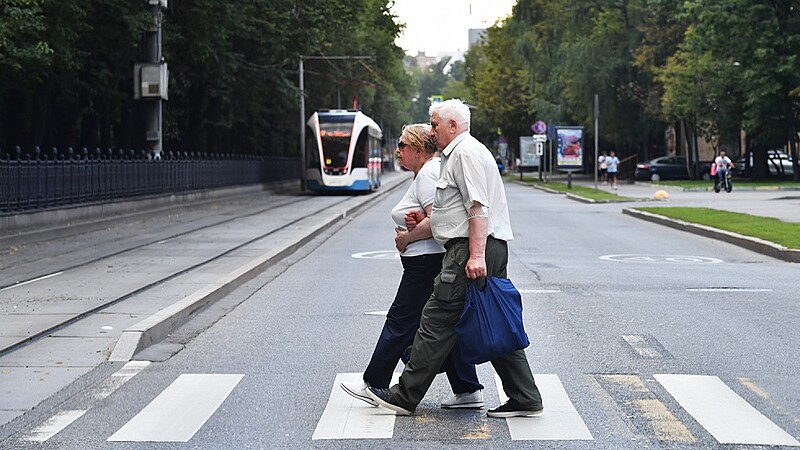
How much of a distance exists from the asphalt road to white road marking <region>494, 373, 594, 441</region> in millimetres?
16

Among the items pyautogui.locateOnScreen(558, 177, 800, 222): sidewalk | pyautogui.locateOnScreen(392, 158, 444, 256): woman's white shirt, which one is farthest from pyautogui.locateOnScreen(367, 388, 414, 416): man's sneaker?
pyautogui.locateOnScreen(558, 177, 800, 222): sidewalk

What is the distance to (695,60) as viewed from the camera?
5784 cm

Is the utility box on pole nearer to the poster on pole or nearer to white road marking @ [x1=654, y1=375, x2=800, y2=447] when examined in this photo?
white road marking @ [x1=654, y1=375, x2=800, y2=447]

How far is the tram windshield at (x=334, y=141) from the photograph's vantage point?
50.4 m

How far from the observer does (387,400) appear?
7.52 metres

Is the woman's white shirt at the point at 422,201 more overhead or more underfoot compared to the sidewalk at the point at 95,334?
more overhead

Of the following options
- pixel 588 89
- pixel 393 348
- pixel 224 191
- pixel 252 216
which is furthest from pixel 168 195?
pixel 588 89

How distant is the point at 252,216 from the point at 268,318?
20.2 meters

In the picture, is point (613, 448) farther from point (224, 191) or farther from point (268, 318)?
point (224, 191)

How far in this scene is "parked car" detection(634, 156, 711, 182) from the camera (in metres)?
67.4

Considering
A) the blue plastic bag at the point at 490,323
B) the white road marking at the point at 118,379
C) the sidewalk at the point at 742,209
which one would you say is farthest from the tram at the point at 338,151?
the blue plastic bag at the point at 490,323

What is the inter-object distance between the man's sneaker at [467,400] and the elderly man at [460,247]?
21 cm

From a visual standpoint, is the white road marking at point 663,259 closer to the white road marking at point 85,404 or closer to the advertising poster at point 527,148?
the white road marking at point 85,404

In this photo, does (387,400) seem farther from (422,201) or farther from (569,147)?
(569,147)
